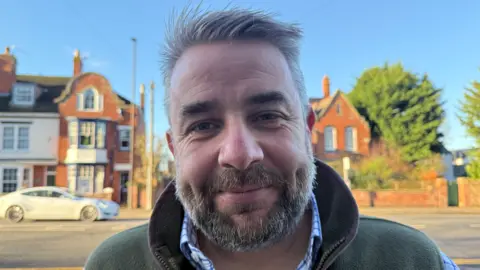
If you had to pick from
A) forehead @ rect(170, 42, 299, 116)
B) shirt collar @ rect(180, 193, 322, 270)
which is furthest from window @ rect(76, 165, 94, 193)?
forehead @ rect(170, 42, 299, 116)

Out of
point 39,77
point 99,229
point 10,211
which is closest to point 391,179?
point 99,229

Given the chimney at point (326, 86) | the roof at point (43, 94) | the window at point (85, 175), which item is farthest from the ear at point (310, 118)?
the chimney at point (326, 86)

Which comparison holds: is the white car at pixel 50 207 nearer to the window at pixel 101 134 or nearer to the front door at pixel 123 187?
the front door at pixel 123 187

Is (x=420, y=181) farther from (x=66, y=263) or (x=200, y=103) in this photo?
(x=200, y=103)

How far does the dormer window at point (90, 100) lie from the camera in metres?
22.8

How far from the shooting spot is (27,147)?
22.2 m

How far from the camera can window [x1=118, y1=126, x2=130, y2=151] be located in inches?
913

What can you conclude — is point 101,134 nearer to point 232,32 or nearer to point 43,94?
point 43,94

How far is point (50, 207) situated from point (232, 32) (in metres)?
13.9

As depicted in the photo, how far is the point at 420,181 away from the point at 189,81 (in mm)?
23360

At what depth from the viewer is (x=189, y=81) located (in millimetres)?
1352

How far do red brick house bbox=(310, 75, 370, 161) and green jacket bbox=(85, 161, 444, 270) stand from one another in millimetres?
27506

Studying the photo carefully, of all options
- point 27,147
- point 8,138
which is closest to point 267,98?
point 27,147

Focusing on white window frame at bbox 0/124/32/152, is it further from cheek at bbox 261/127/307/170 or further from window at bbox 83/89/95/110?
cheek at bbox 261/127/307/170
